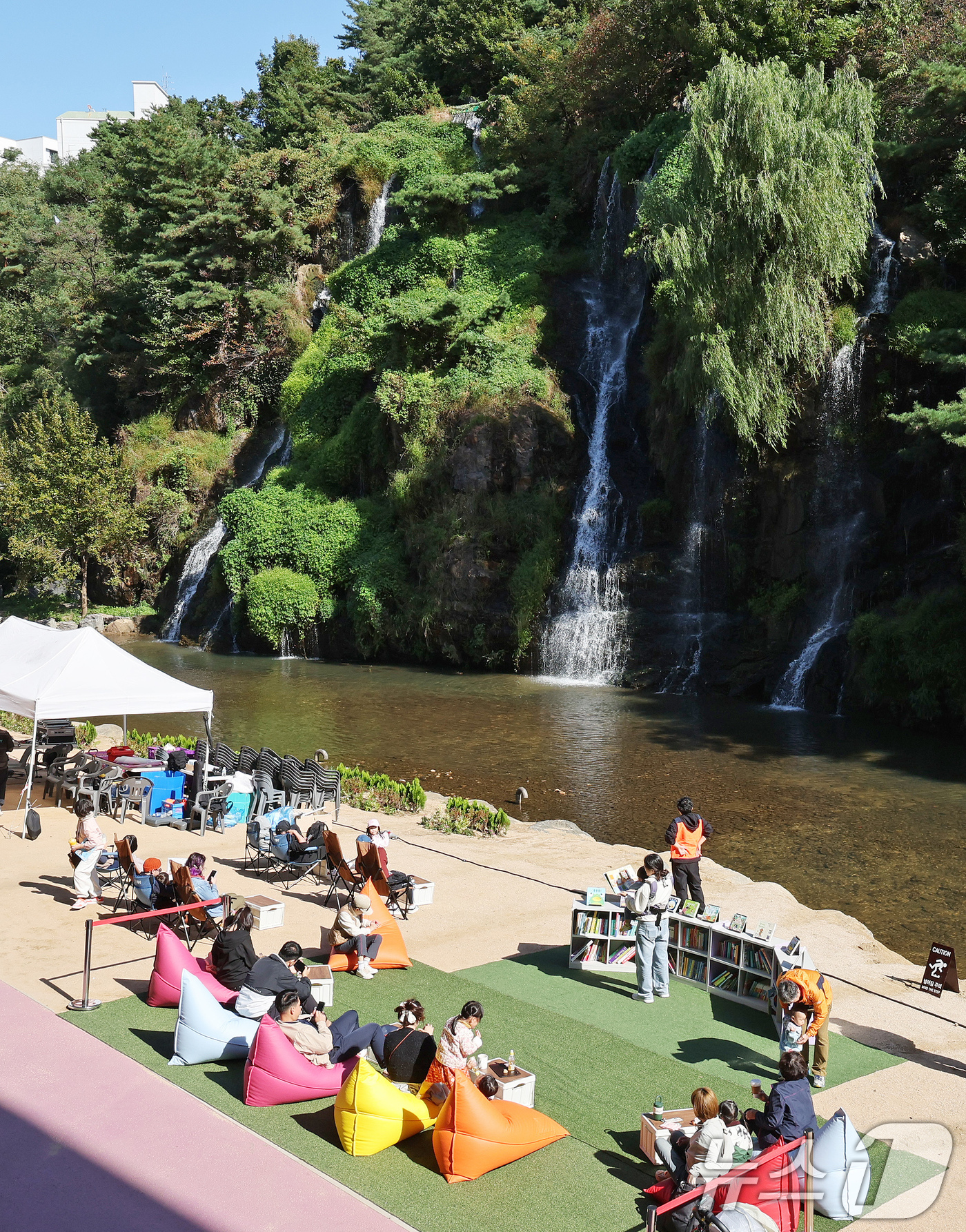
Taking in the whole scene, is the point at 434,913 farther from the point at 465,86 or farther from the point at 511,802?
the point at 465,86

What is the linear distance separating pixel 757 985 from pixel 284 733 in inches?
617

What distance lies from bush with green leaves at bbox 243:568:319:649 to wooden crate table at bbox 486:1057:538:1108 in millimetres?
29627

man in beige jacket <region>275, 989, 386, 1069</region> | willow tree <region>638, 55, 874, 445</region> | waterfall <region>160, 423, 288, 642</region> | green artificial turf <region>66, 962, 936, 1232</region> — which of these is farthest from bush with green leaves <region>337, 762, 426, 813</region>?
waterfall <region>160, 423, 288, 642</region>

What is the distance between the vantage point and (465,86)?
5466 cm

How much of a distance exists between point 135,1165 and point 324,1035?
1.71 meters

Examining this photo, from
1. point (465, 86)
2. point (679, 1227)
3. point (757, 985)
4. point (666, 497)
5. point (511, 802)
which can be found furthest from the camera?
point (465, 86)

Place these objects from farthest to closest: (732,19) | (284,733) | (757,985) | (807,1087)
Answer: (732,19) → (284,733) → (757,985) → (807,1087)

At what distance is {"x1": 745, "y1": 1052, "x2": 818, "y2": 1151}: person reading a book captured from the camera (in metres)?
6.73

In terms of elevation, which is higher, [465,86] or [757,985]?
[465,86]

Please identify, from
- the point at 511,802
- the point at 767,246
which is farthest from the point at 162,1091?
the point at 767,246

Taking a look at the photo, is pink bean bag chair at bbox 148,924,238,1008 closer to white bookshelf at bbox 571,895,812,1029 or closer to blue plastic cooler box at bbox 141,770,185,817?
white bookshelf at bbox 571,895,812,1029

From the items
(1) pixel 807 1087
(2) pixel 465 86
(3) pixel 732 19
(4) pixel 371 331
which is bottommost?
(1) pixel 807 1087

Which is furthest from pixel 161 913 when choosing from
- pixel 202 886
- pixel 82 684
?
pixel 82 684

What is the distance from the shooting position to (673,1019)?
31.8ft
